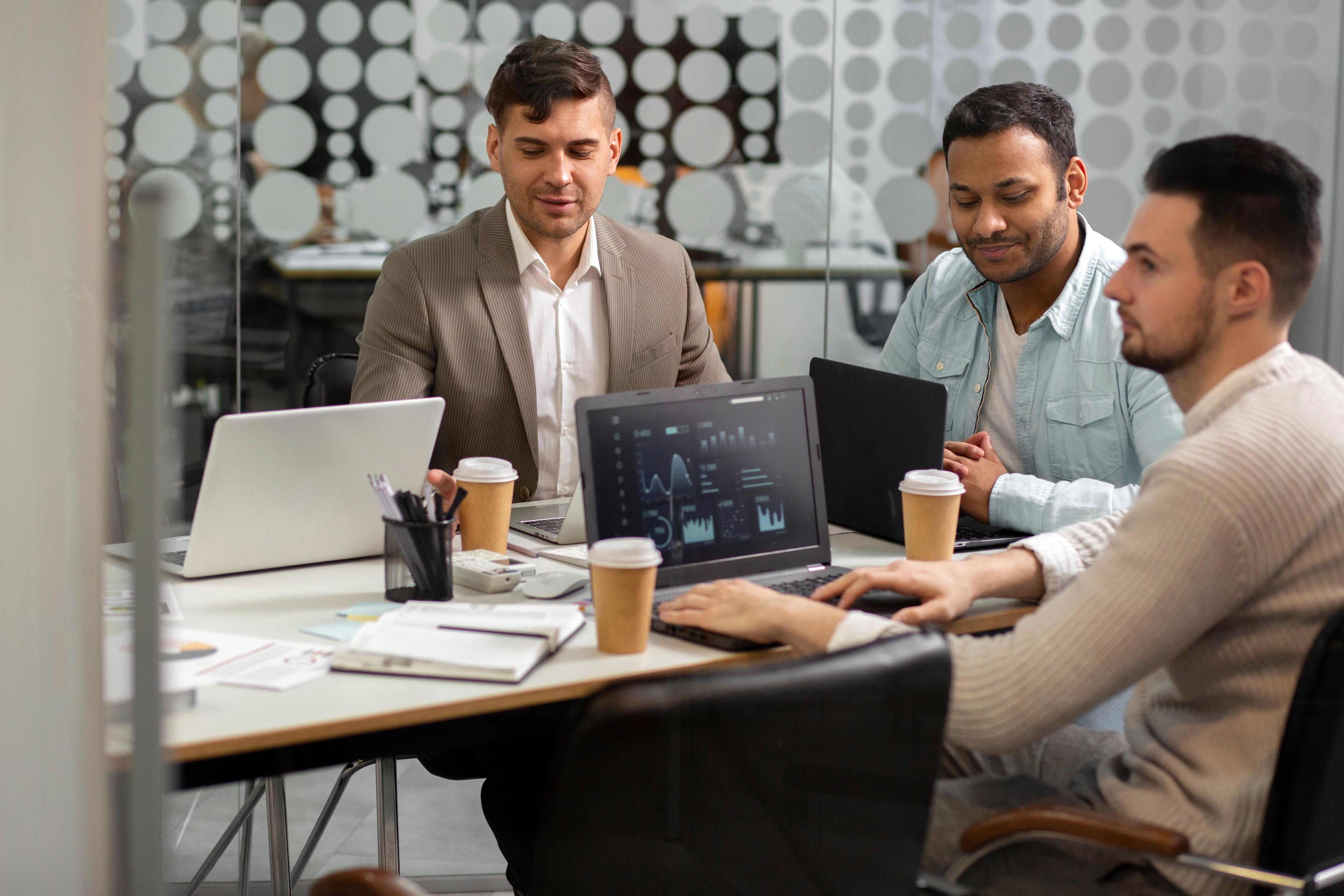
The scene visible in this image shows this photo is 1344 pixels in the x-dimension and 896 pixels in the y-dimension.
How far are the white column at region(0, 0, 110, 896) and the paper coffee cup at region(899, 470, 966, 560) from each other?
1207 mm

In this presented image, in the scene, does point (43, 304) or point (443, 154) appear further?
point (443, 154)

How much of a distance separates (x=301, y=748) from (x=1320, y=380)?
116cm

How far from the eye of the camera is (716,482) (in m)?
→ 1.79

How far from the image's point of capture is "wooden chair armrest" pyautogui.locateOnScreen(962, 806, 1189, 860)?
50.3 inches

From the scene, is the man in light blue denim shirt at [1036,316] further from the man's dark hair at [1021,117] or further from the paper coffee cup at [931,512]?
the paper coffee cup at [931,512]

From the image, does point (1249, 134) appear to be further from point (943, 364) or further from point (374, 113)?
point (374, 113)

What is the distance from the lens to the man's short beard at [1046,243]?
2428 mm

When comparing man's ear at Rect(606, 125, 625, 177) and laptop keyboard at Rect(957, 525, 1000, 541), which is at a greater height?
man's ear at Rect(606, 125, 625, 177)

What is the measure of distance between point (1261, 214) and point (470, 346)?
1460mm

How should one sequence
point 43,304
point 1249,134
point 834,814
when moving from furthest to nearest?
point 1249,134 < point 834,814 < point 43,304

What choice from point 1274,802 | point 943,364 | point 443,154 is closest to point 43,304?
point 1274,802

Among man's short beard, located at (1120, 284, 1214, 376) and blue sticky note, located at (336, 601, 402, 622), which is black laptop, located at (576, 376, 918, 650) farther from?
man's short beard, located at (1120, 284, 1214, 376)

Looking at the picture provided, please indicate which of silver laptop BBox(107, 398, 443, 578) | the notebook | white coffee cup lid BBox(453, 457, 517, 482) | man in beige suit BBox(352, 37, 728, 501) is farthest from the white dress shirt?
the notebook

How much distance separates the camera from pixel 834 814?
1231mm
